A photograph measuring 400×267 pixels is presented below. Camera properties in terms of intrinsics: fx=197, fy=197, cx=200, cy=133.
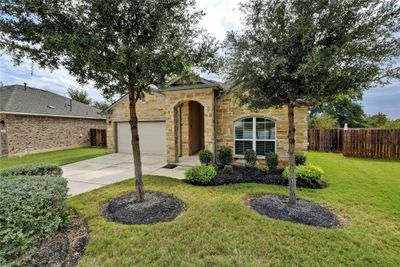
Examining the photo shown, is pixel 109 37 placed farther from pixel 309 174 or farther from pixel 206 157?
pixel 309 174

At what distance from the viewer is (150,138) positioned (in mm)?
13148

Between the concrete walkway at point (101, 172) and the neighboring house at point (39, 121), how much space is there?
5.95 metres

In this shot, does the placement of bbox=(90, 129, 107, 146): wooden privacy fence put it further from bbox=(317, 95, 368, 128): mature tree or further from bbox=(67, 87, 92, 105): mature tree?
bbox=(317, 95, 368, 128): mature tree

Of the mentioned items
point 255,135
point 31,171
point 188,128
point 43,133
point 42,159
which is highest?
point 188,128

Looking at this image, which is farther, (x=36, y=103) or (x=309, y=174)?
(x=36, y=103)

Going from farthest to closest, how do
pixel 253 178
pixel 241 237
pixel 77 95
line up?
pixel 77 95, pixel 253 178, pixel 241 237

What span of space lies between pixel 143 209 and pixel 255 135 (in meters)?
6.12

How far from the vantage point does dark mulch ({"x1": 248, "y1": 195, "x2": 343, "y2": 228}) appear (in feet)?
13.5

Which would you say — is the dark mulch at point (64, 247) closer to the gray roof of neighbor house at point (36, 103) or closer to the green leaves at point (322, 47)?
the green leaves at point (322, 47)

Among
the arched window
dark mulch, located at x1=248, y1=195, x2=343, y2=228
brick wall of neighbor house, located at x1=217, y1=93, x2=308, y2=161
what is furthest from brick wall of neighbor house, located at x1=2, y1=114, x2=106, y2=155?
dark mulch, located at x1=248, y1=195, x2=343, y2=228

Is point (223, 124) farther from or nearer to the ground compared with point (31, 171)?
farther from the ground

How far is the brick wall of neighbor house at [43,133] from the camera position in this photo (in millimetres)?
13062

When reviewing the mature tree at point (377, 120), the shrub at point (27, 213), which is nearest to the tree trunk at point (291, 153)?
the shrub at point (27, 213)

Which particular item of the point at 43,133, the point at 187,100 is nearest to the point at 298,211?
the point at 187,100
